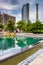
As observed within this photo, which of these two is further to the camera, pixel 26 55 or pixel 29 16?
pixel 29 16

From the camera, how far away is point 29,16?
35.5m

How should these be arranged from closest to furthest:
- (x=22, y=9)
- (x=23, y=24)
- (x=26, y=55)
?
(x=26, y=55), (x=23, y=24), (x=22, y=9)

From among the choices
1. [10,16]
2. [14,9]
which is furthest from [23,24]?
[10,16]

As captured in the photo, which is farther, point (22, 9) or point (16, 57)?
point (22, 9)

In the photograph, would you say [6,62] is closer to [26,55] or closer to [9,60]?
[9,60]

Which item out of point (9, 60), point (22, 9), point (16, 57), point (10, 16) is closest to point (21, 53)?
point (16, 57)

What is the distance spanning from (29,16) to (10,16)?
10065mm

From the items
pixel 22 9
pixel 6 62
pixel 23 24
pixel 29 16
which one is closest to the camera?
pixel 6 62

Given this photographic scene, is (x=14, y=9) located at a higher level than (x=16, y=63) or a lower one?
higher

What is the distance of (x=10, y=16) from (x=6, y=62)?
4108 centimetres

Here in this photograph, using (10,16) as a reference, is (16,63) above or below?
below

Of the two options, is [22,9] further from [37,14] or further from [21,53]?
[21,53]

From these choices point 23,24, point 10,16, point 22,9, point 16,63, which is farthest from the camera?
point 10,16

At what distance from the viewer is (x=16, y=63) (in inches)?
161
